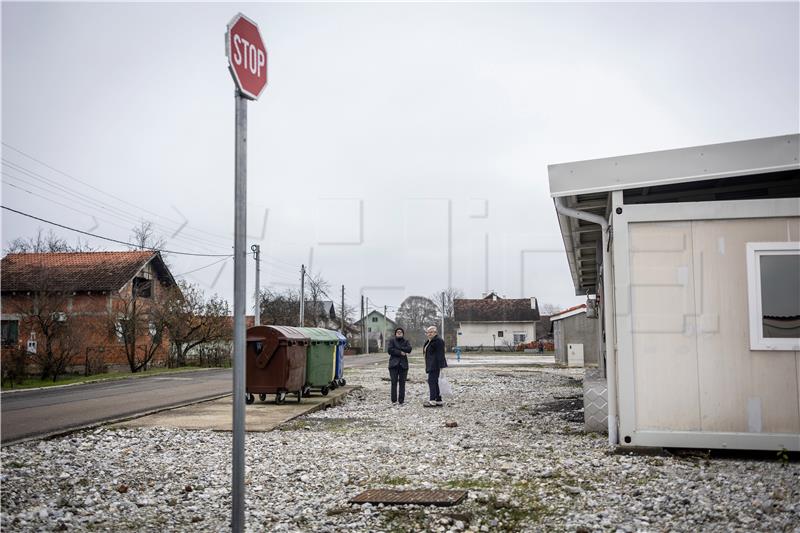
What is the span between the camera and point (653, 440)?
8180mm

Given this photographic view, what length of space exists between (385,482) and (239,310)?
3.74m

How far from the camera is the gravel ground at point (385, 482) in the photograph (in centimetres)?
552

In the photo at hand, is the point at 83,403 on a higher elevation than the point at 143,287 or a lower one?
lower

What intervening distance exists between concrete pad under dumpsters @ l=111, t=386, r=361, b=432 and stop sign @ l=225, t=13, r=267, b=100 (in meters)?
7.49

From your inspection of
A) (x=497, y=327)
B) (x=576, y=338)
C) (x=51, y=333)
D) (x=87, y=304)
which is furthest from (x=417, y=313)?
(x=51, y=333)

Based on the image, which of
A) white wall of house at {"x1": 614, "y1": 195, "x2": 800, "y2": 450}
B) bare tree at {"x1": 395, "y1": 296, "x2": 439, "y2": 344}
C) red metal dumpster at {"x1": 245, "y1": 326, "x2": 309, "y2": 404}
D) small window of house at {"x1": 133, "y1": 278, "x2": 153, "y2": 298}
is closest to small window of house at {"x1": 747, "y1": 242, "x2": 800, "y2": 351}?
white wall of house at {"x1": 614, "y1": 195, "x2": 800, "y2": 450}

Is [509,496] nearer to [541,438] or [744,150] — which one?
[541,438]

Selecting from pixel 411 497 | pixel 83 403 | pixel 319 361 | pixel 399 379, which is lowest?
pixel 83 403

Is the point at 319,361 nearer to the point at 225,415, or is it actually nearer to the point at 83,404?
the point at 225,415

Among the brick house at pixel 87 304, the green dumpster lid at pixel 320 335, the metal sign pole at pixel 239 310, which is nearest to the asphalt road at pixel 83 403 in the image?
the green dumpster lid at pixel 320 335

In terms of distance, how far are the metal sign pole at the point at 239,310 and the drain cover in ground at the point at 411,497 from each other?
2436 millimetres

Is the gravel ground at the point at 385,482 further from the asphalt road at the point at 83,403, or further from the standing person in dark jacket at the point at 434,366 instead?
the standing person in dark jacket at the point at 434,366

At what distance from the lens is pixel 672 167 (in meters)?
8.47

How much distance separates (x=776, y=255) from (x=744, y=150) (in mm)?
1249
